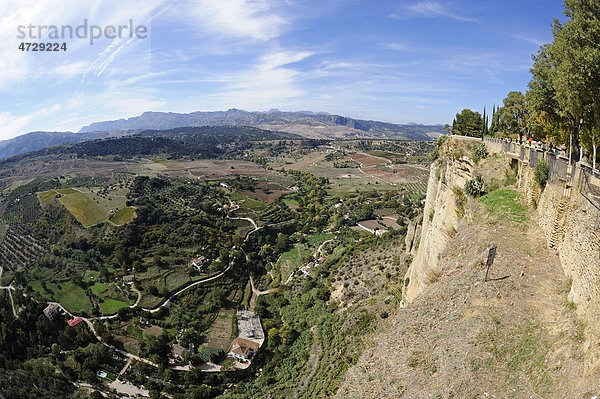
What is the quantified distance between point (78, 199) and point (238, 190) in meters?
42.2

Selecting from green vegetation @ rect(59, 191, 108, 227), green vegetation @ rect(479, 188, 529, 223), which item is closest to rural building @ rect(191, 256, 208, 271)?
green vegetation @ rect(59, 191, 108, 227)

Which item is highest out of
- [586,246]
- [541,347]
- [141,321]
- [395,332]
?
[586,246]

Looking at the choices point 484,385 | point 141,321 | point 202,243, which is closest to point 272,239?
point 202,243

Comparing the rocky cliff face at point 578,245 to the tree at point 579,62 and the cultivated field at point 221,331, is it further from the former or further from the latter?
the cultivated field at point 221,331

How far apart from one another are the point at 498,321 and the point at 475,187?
35.3ft

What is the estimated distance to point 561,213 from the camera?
510 inches

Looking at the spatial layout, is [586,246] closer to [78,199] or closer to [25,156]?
[78,199]

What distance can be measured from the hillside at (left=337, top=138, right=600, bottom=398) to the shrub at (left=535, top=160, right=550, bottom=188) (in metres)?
0.48

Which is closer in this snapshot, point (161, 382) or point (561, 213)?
point (561, 213)

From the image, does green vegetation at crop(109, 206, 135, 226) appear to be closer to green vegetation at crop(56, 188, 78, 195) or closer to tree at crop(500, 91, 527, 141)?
green vegetation at crop(56, 188, 78, 195)

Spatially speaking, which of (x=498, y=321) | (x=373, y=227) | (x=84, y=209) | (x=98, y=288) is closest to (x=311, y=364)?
(x=498, y=321)

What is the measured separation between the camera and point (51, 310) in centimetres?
4681

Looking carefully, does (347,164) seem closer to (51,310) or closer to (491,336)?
(51,310)

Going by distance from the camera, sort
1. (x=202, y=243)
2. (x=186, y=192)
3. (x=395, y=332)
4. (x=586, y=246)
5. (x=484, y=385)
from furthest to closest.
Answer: (x=186, y=192) < (x=202, y=243) < (x=395, y=332) < (x=586, y=246) < (x=484, y=385)
